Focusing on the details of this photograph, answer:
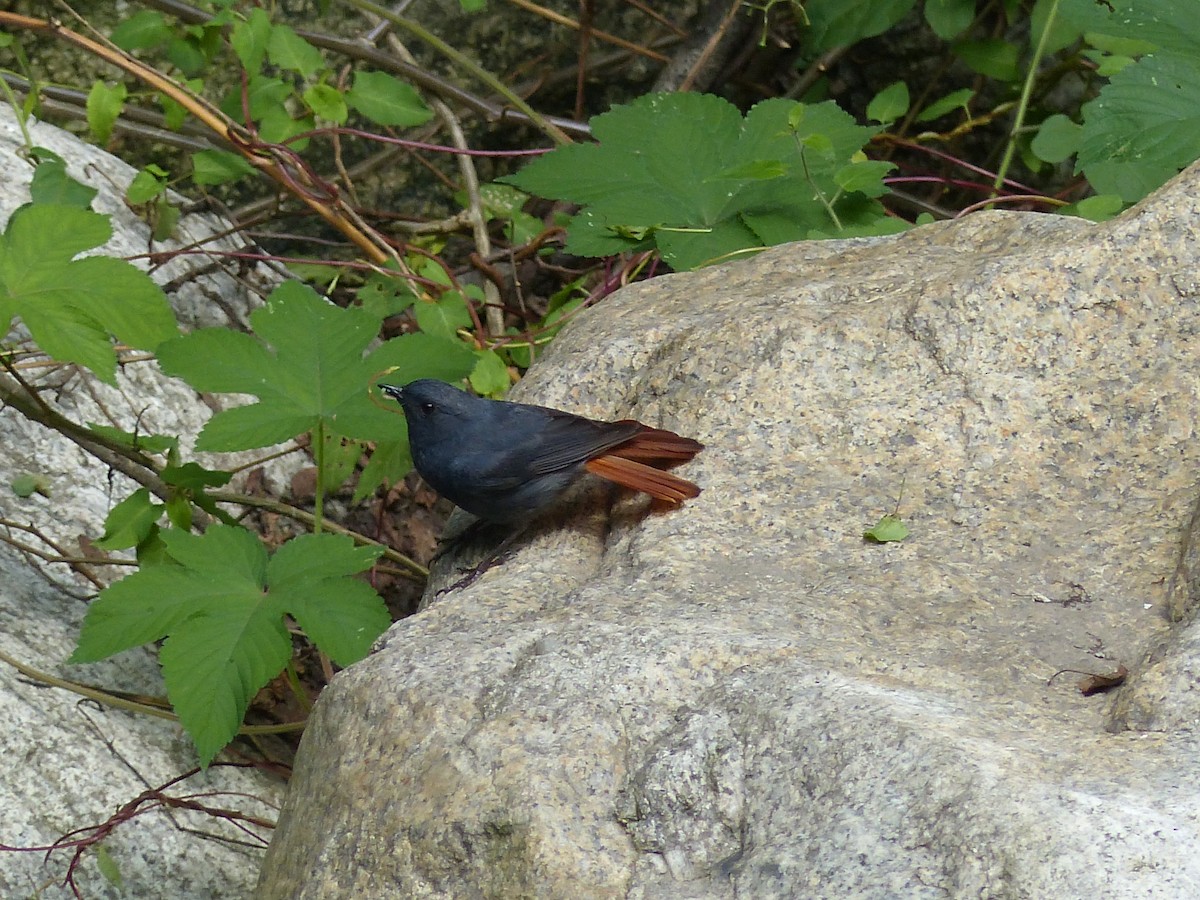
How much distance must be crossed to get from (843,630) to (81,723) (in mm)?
1977

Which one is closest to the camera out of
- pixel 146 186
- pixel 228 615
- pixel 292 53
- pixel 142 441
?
pixel 228 615

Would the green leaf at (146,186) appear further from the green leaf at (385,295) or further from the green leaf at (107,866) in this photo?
the green leaf at (107,866)

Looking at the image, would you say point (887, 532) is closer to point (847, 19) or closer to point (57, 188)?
point (57, 188)

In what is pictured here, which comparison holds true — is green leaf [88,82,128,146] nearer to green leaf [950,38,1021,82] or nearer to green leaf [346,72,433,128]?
green leaf [346,72,433,128]

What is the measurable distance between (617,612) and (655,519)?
17.7 inches

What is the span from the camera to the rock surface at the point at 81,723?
118 inches

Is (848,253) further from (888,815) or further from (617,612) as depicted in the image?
(888,815)

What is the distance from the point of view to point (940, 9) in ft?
16.1

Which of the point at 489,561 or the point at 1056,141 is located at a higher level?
the point at 1056,141

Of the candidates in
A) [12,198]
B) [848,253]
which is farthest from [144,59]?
[848,253]

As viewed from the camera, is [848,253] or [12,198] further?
[12,198]

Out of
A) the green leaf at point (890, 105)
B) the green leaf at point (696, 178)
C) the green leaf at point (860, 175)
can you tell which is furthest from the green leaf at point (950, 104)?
the green leaf at point (860, 175)

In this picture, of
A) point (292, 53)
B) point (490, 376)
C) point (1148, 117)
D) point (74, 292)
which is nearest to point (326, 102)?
point (292, 53)

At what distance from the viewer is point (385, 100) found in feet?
15.3
